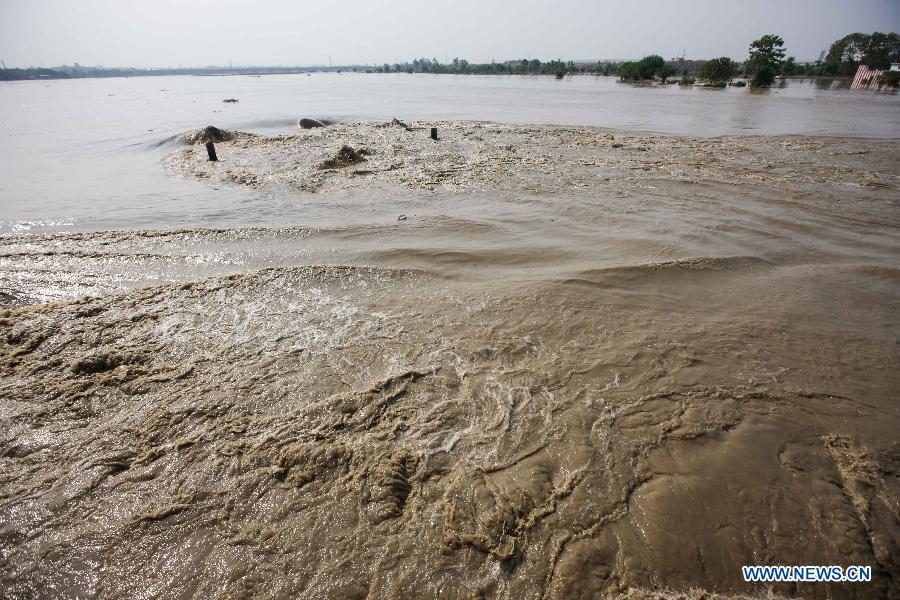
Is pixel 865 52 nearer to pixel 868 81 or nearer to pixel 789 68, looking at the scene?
pixel 789 68

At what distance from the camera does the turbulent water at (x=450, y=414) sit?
8.77 ft

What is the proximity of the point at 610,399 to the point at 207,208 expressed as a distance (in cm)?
1075

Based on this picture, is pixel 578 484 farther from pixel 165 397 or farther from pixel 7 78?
pixel 7 78

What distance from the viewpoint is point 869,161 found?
532 inches

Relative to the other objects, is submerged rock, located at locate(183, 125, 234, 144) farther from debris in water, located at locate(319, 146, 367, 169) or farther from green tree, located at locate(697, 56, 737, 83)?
green tree, located at locate(697, 56, 737, 83)

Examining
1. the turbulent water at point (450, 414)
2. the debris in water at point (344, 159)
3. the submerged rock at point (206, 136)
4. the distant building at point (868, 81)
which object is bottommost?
A: the turbulent water at point (450, 414)

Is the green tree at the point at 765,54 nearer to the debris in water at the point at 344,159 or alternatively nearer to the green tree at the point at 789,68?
the green tree at the point at 789,68

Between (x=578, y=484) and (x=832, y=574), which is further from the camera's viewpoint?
(x=578, y=484)

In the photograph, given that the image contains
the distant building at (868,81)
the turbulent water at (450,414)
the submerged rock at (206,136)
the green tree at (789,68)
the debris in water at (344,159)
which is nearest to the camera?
the turbulent water at (450,414)

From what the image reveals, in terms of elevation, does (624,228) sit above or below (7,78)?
below

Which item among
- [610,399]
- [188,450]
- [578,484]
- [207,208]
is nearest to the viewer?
[578,484]

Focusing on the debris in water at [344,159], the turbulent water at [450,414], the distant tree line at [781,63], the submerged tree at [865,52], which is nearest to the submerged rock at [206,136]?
the debris in water at [344,159]

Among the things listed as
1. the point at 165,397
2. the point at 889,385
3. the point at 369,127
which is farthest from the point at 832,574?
the point at 369,127

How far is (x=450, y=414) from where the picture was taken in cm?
373
